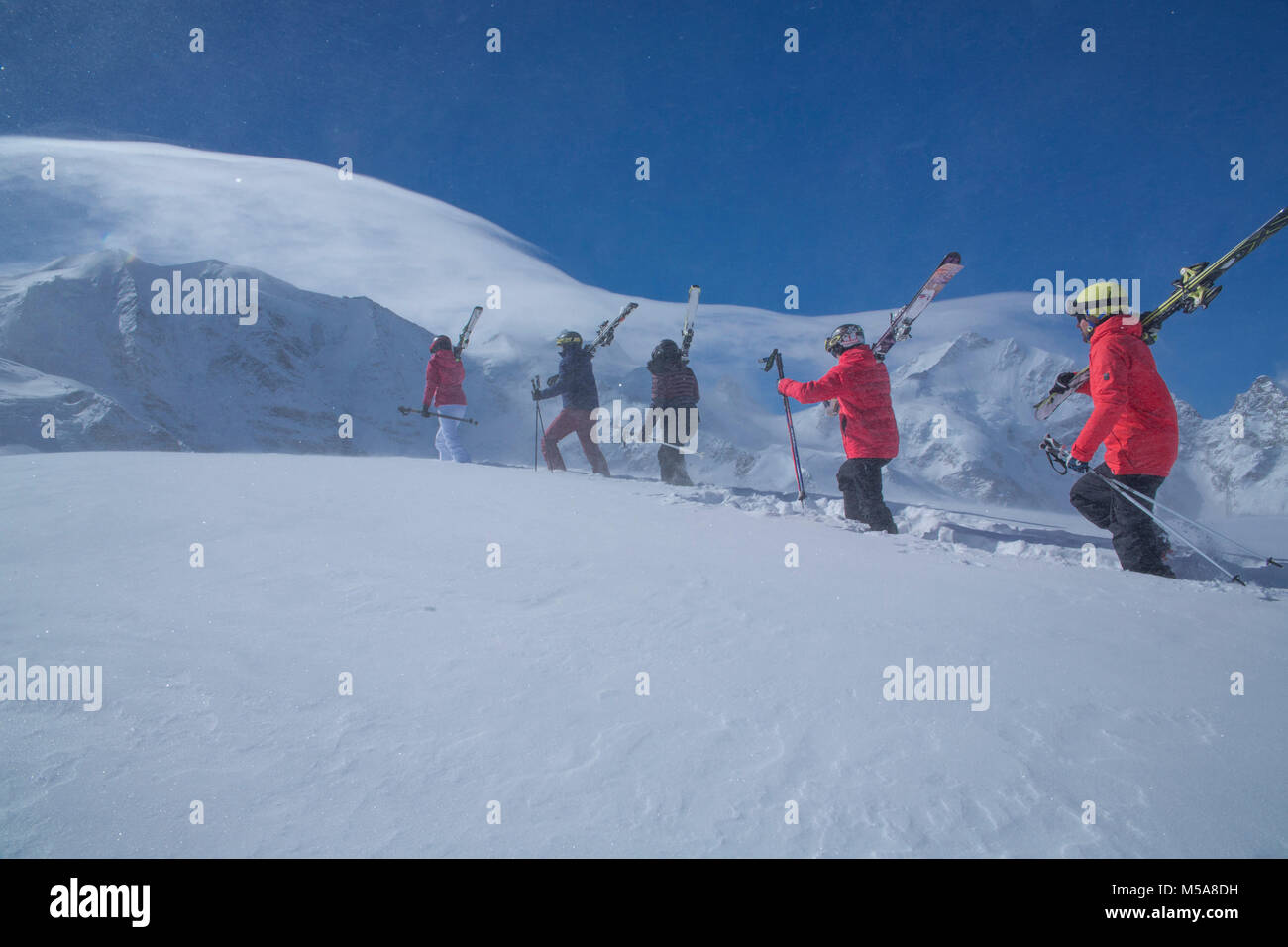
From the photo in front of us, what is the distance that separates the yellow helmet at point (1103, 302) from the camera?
477cm

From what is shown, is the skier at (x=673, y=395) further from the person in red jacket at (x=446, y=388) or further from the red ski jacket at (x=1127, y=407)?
the red ski jacket at (x=1127, y=407)

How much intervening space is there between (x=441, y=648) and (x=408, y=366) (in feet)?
345

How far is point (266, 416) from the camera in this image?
100125mm

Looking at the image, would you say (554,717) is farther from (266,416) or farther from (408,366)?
(266,416)

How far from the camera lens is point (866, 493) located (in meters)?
6.15

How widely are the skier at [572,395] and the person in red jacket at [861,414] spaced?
4.60 m

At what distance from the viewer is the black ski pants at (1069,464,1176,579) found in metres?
4.68

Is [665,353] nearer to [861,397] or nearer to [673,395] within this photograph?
[673,395]

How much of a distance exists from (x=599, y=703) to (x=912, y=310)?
9010mm

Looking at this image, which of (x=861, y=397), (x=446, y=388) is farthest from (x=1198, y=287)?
(x=446, y=388)

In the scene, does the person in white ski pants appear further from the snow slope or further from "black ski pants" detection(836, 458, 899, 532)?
the snow slope

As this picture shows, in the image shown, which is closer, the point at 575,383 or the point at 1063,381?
the point at 1063,381

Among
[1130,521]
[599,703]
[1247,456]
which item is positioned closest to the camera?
[599,703]
